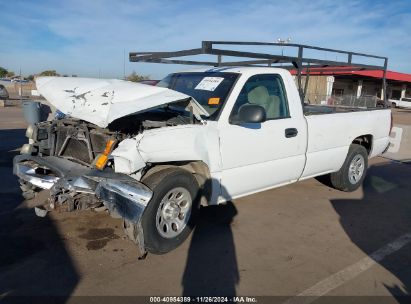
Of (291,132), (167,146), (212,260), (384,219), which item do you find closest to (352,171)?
(384,219)

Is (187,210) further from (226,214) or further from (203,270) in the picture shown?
(226,214)

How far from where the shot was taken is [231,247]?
14.1ft

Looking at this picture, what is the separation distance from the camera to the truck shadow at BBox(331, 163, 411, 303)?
3.93 metres

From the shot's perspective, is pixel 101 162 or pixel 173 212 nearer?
pixel 101 162

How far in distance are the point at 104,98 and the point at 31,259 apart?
174cm

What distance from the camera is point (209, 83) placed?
4.87 m

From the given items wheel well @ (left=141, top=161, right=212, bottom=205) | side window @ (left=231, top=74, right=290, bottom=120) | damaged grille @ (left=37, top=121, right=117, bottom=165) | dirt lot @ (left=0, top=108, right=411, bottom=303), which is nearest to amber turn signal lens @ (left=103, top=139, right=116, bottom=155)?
damaged grille @ (left=37, top=121, right=117, bottom=165)

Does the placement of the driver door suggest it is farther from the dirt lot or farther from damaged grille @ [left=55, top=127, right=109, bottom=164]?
damaged grille @ [left=55, top=127, right=109, bottom=164]

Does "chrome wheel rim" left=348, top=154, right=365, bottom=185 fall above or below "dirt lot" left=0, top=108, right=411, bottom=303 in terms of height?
above

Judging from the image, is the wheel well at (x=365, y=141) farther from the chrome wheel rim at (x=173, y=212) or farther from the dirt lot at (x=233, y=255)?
the chrome wheel rim at (x=173, y=212)

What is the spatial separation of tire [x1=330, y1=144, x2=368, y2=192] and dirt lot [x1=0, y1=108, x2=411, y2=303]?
653 millimetres

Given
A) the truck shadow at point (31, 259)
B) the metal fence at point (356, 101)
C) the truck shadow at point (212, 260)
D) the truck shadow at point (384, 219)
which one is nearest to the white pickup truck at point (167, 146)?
the truck shadow at point (212, 260)

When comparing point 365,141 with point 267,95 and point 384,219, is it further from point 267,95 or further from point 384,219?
point 267,95

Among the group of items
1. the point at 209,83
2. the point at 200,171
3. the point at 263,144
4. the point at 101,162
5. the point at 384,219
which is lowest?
the point at 384,219
